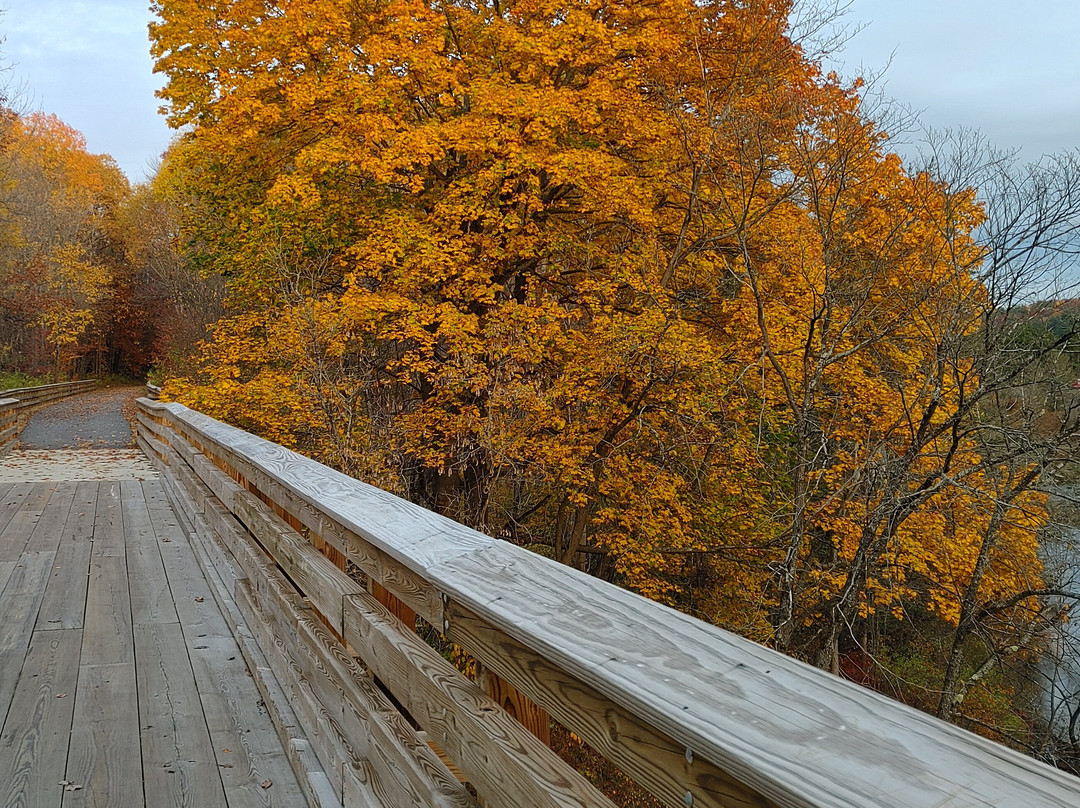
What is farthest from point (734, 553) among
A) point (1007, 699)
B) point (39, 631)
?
point (39, 631)

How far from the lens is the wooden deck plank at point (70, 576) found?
406 cm

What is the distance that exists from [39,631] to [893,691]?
1278 cm

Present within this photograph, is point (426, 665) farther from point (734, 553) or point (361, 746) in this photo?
point (734, 553)

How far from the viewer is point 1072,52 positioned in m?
17.7

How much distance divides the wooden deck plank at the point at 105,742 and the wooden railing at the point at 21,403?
12.4 metres

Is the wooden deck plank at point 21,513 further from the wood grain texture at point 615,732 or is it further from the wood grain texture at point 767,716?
the wood grain texture at point 767,716

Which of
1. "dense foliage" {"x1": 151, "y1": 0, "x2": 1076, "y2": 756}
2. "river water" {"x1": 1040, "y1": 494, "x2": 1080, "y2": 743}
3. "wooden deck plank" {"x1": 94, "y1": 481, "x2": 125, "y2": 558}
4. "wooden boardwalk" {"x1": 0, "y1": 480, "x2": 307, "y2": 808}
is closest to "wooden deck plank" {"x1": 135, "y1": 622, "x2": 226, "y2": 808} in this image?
"wooden boardwalk" {"x1": 0, "y1": 480, "x2": 307, "y2": 808}

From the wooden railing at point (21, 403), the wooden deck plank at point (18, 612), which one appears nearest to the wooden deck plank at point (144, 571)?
the wooden deck plank at point (18, 612)

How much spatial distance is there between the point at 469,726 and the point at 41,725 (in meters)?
2.27

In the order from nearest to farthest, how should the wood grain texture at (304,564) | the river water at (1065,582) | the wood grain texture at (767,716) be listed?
the wood grain texture at (767,716) → the wood grain texture at (304,564) → the river water at (1065,582)

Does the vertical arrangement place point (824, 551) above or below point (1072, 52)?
below

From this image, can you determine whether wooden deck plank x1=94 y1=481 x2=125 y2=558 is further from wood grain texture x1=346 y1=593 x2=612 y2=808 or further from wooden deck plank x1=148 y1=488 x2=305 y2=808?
wood grain texture x1=346 y1=593 x2=612 y2=808

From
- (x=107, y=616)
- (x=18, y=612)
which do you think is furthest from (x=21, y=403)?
(x=107, y=616)

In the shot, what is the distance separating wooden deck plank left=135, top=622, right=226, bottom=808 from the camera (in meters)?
2.47
